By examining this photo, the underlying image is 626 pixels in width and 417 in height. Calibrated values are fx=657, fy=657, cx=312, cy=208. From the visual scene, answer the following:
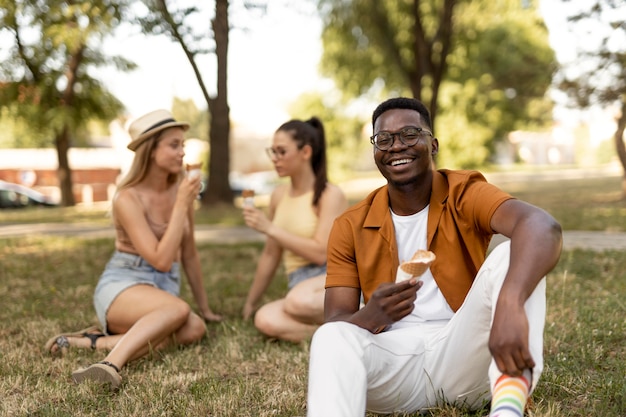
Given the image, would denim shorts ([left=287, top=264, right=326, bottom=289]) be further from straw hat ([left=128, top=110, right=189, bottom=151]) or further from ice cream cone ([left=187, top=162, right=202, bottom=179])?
straw hat ([left=128, top=110, right=189, bottom=151])

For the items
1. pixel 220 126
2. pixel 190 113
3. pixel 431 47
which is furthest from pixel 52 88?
pixel 190 113

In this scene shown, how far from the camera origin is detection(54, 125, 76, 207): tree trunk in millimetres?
22375

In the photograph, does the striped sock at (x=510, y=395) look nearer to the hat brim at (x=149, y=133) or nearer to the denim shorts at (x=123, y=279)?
the denim shorts at (x=123, y=279)

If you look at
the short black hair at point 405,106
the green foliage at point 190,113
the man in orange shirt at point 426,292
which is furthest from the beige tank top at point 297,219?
the green foliage at point 190,113

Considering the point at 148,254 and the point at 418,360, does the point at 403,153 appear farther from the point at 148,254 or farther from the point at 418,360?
the point at 148,254

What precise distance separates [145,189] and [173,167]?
0.25 m

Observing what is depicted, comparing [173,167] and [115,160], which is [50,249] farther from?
[115,160]

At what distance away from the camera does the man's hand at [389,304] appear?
247 cm

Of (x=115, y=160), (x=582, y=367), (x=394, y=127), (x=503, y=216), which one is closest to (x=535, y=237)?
(x=503, y=216)

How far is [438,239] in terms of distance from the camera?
2719 millimetres

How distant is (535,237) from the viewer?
2273mm

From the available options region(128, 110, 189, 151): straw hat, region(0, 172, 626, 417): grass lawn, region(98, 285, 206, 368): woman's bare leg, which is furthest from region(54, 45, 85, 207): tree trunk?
region(98, 285, 206, 368): woman's bare leg

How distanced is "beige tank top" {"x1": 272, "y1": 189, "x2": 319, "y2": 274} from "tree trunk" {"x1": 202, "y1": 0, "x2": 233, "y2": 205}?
30.8 ft

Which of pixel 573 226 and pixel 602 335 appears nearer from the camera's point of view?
pixel 602 335
